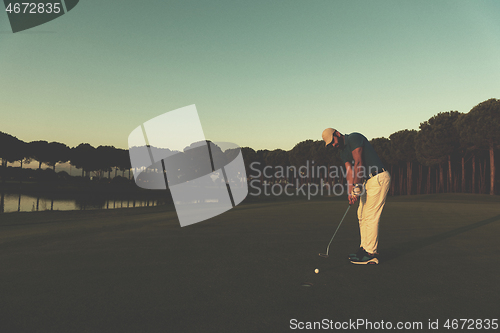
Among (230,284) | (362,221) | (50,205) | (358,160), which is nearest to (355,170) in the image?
(358,160)

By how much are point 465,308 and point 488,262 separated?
307 cm

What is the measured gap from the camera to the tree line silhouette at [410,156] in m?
41.0

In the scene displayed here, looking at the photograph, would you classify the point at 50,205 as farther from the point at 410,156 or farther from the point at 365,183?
the point at 410,156

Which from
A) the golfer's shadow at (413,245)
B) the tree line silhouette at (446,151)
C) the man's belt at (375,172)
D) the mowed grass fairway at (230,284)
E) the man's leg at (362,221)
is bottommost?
the golfer's shadow at (413,245)

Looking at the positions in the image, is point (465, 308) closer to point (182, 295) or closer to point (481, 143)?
point (182, 295)

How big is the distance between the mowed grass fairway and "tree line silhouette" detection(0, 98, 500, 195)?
42.3 metres

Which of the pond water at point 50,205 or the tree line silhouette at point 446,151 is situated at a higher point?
the tree line silhouette at point 446,151

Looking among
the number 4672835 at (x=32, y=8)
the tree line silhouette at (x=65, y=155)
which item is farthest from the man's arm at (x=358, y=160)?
Result: the tree line silhouette at (x=65, y=155)

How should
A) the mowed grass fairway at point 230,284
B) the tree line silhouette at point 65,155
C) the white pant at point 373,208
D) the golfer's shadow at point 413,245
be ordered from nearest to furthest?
the mowed grass fairway at point 230,284 → the white pant at point 373,208 → the golfer's shadow at point 413,245 → the tree line silhouette at point 65,155

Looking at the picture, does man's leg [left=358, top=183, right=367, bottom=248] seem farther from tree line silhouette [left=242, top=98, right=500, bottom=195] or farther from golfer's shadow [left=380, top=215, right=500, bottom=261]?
tree line silhouette [left=242, top=98, right=500, bottom=195]

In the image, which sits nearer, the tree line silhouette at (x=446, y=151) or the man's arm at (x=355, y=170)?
the man's arm at (x=355, y=170)

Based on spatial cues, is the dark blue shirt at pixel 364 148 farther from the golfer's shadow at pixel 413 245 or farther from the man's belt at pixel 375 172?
the golfer's shadow at pixel 413 245

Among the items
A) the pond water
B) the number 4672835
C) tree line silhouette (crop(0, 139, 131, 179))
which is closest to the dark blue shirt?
the number 4672835

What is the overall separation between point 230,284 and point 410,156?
6722cm
